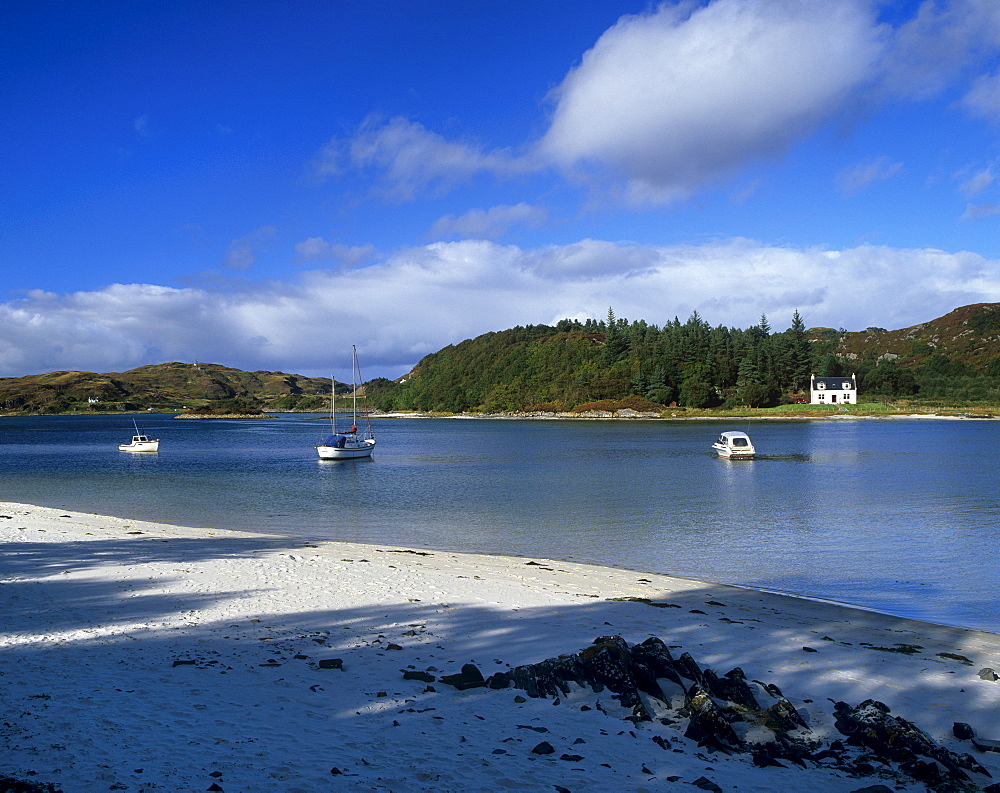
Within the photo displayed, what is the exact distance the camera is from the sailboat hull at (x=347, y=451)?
4972cm

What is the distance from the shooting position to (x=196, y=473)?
41344 millimetres

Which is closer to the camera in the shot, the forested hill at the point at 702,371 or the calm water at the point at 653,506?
the calm water at the point at 653,506

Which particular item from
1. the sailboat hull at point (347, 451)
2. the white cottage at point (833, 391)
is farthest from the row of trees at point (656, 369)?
the sailboat hull at point (347, 451)

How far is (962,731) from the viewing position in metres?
5.81

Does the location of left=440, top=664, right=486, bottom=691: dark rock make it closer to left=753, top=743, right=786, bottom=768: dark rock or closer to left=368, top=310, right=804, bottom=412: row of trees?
left=753, top=743, right=786, bottom=768: dark rock

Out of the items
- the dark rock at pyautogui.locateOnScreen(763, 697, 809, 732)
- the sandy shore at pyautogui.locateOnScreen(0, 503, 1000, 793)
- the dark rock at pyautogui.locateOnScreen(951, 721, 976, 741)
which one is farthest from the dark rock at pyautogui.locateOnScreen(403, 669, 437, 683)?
the dark rock at pyautogui.locateOnScreen(951, 721, 976, 741)

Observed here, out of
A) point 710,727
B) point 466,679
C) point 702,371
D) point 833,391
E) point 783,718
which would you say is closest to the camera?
point 710,727

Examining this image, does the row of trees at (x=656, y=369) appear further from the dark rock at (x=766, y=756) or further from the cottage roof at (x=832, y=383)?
the dark rock at (x=766, y=756)

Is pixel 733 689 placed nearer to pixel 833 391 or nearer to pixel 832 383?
pixel 833 391

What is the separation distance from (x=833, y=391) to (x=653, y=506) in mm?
121619

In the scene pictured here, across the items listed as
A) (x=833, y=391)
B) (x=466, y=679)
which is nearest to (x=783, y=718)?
(x=466, y=679)

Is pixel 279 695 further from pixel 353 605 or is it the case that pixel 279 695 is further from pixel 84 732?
pixel 353 605

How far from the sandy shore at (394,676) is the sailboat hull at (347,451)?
121 ft

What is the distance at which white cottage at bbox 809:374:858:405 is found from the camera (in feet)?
420
